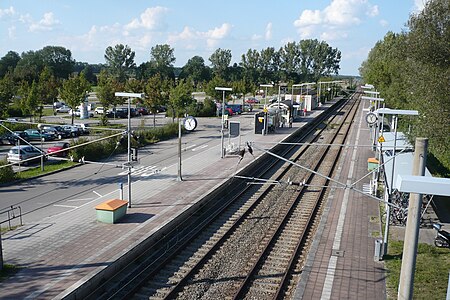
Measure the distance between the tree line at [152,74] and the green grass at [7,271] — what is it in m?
17.2

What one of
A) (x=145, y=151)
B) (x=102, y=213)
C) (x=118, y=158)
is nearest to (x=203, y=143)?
(x=145, y=151)

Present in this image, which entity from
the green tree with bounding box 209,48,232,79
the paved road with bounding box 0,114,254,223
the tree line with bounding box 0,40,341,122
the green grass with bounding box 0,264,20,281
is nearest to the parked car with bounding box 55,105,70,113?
the tree line with bounding box 0,40,341,122

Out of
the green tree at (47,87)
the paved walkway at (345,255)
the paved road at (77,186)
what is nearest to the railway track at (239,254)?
the paved walkway at (345,255)

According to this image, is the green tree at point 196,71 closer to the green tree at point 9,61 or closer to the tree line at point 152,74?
the tree line at point 152,74

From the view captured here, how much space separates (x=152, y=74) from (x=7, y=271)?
306ft

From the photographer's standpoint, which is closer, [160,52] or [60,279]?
[60,279]

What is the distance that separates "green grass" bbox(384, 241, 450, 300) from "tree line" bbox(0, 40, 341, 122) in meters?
23.2

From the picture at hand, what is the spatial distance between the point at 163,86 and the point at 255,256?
38211mm

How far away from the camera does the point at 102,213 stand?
1545 cm

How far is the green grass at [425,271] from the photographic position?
11133 mm

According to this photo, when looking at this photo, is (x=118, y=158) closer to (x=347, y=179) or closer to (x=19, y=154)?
(x=19, y=154)

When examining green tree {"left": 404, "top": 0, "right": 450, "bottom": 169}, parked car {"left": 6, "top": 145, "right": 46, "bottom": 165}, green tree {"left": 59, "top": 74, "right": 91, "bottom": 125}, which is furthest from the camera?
green tree {"left": 59, "top": 74, "right": 91, "bottom": 125}

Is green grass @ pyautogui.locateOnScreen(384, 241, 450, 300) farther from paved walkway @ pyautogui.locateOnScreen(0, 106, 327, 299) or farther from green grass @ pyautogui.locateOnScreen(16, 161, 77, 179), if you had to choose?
green grass @ pyautogui.locateOnScreen(16, 161, 77, 179)

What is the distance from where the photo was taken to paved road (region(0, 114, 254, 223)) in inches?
705
